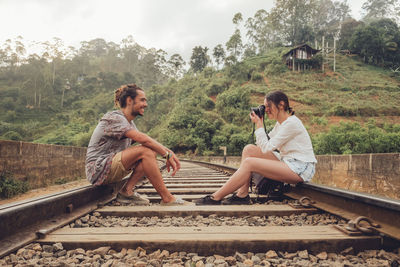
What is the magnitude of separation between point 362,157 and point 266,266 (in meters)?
4.16

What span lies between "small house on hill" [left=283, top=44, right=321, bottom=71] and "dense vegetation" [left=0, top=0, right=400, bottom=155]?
1.66m

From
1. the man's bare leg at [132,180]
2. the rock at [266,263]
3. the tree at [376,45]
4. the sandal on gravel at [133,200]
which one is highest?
the tree at [376,45]

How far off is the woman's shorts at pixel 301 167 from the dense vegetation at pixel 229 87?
277 inches

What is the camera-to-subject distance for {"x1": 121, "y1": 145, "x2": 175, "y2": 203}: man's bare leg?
2.18 m

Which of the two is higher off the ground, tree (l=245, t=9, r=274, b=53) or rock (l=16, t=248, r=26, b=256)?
tree (l=245, t=9, r=274, b=53)

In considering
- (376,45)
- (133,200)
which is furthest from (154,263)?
(376,45)

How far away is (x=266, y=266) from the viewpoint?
1.01 meters

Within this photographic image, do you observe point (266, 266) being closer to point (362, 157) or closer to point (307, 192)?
point (307, 192)

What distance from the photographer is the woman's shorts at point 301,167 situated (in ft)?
7.44

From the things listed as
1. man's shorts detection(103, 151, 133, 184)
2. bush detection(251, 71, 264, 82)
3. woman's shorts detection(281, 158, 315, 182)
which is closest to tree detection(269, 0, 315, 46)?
bush detection(251, 71, 264, 82)

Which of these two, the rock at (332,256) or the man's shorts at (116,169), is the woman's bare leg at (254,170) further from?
the rock at (332,256)

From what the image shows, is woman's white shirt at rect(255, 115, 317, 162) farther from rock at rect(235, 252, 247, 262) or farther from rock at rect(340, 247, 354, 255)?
rock at rect(235, 252, 247, 262)

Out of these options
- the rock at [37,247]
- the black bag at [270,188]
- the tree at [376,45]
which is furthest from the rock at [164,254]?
the tree at [376,45]

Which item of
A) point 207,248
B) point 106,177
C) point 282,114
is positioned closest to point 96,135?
point 106,177
